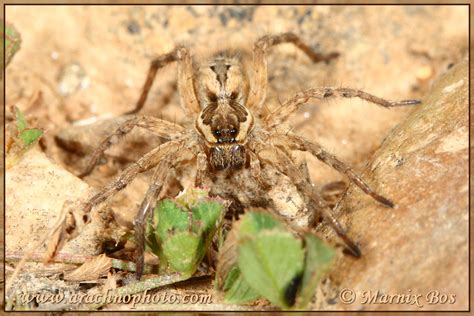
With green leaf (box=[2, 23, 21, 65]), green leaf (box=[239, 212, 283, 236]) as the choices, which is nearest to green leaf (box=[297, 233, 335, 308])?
green leaf (box=[239, 212, 283, 236])

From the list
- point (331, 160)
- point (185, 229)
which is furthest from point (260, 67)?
point (185, 229)

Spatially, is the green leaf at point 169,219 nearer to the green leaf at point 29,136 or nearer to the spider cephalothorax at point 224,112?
the spider cephalothorax at point 224,112

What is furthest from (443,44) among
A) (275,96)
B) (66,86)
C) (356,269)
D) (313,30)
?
(66,86)

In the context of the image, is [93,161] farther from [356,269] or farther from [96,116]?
[356,269]

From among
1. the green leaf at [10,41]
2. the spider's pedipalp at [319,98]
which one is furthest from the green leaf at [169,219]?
the green leaf at [10,41]

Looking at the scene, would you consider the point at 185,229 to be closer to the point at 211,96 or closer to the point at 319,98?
the point at 319,98

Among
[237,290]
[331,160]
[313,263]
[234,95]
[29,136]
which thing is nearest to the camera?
[313,263]

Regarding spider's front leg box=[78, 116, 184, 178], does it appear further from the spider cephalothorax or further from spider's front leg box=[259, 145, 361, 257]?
spider's front leg box=[259, 145, 361, 257]
